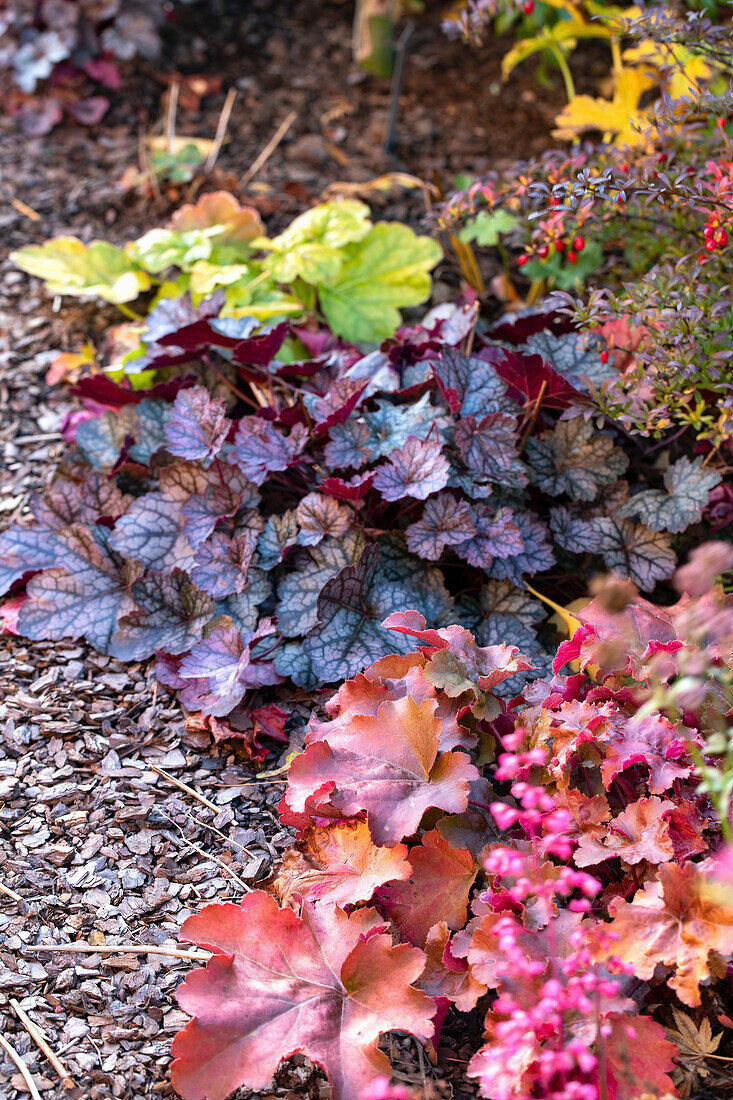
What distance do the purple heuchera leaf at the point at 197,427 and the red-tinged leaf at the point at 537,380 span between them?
647 millimetres

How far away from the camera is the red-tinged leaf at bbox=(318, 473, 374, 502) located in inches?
73.5

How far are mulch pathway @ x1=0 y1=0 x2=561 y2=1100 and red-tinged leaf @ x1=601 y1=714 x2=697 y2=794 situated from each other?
50 cm

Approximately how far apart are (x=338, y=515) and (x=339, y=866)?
0.76m

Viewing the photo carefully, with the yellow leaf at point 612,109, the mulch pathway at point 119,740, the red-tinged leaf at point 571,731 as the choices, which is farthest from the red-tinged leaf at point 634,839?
the yellow leaf at point 612,109

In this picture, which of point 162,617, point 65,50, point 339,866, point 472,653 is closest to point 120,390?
point 162,617

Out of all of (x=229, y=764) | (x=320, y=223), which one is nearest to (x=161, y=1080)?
(x=229, y=764)

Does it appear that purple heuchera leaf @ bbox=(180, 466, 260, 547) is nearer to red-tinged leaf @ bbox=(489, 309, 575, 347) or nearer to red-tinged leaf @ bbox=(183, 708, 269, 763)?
red-tinged leaf @ bbox=(183, 708, 269, 763)

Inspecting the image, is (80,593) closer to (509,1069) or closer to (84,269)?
(84,269)

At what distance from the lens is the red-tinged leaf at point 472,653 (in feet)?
5.08

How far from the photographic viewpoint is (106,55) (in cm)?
363

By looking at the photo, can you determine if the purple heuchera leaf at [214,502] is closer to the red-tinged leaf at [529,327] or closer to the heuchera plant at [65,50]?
the red-tinged leaf at [529,327]

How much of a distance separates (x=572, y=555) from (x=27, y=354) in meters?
1.86

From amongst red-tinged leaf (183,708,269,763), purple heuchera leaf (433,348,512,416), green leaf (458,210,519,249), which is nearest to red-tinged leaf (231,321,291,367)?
purple heuchera leaf (433,348,512,416)

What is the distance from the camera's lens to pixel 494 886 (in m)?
Result: 1.39
